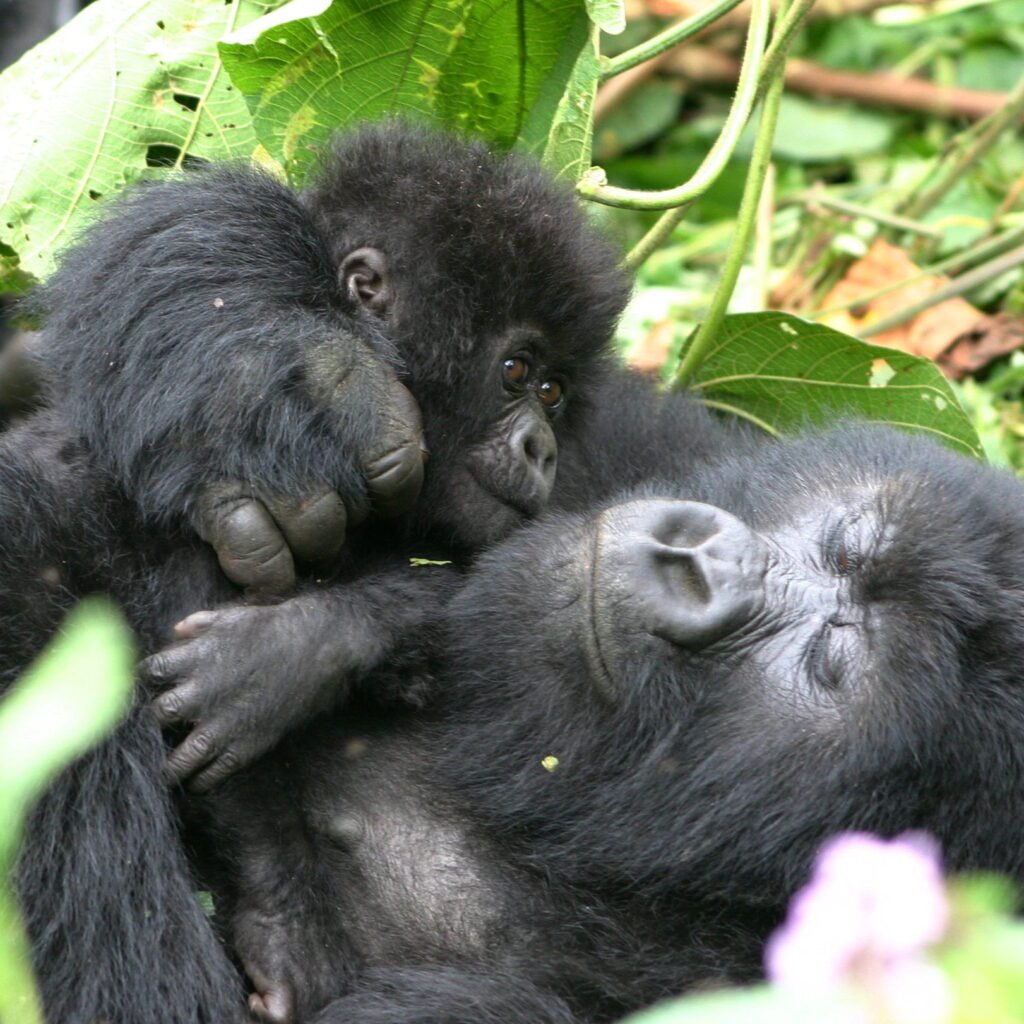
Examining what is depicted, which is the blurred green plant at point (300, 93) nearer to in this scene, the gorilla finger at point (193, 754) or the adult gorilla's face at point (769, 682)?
the adult gorilla's face at point (769, 682)

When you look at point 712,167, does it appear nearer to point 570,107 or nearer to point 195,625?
point 570,107

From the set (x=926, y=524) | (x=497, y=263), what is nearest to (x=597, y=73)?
(x=497, y=263)

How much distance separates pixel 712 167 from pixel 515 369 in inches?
25.5

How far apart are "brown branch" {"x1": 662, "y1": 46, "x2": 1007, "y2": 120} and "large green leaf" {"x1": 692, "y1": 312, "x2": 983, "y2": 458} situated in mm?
2893

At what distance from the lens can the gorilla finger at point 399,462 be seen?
2.04 meters

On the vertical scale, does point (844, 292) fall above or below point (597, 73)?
below

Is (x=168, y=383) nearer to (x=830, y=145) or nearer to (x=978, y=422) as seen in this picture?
(x=978, y=422)

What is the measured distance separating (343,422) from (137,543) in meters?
0.35

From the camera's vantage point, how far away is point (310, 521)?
6.51 ft

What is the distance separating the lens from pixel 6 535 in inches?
77.3

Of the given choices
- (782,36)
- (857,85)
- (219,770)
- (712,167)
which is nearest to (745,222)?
(712,167)

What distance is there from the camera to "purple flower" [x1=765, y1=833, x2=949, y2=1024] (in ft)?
2.05

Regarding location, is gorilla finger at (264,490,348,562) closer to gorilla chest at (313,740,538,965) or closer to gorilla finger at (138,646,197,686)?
gorilla finger at (138,646,197,686)

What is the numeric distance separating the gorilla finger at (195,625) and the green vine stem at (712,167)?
45.9 inches
